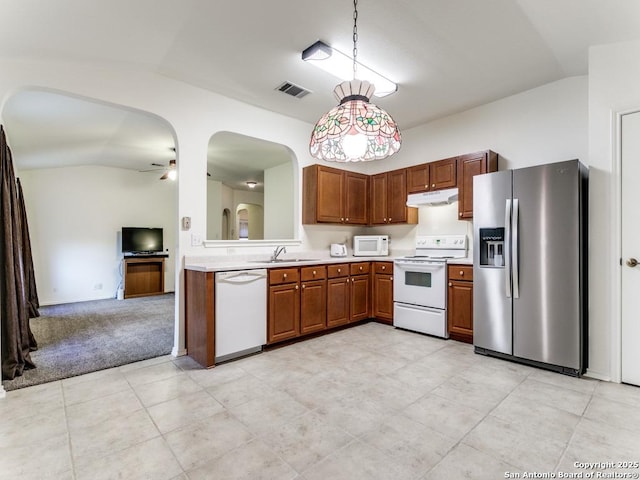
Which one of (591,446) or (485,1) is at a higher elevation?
(485,1)

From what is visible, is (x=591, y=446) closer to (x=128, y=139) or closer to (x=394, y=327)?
(x=394, y=327)

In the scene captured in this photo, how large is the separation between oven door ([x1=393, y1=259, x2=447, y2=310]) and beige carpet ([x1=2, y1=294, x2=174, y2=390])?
2909 millimetres

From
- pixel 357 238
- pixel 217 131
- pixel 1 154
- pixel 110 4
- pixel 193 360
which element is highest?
pixel 110 4

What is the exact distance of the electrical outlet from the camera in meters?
3.43

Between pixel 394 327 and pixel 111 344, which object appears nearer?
pixel 111 344

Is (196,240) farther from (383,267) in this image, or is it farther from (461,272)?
(461,272)

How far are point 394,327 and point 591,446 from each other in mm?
2566

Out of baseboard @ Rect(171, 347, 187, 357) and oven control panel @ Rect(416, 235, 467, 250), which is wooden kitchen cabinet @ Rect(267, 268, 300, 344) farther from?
oven control panel @ Rect(416, 235, 467, 250)

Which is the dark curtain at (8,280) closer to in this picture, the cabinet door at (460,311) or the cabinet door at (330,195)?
the cabinet door at (330,195)

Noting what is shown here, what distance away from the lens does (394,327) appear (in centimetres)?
431

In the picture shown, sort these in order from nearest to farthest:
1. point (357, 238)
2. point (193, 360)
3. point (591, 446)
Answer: point (591, 446), point (193, 360), point (357, 238)

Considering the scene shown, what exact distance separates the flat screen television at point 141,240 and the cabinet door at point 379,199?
17.1ft

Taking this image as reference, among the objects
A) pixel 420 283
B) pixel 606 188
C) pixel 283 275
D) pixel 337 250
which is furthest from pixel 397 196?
pixel 606 188

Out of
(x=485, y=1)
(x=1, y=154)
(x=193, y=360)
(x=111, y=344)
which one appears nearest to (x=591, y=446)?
(x=485, y=1)
